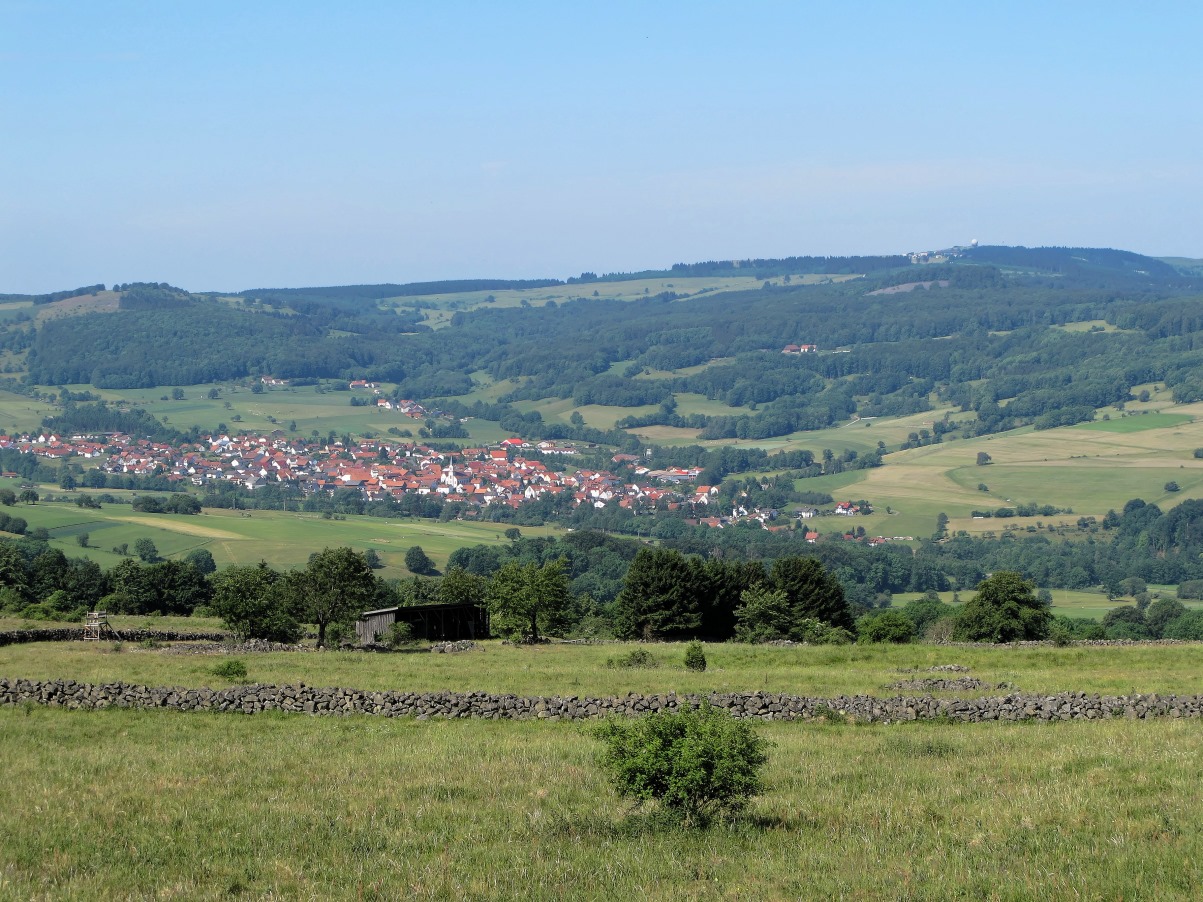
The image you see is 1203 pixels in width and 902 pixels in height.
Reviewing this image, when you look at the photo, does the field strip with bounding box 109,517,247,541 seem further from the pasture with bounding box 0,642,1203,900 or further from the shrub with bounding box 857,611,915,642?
the pasture with bounding box 0,642,1203,900

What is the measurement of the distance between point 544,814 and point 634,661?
76.8 ft

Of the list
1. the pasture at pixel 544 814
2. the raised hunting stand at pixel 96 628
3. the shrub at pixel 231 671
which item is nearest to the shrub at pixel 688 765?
the pasture at pixel 544 814

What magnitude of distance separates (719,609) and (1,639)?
1301 inches

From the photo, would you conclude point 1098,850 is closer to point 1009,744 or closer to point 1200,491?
point 1009,744

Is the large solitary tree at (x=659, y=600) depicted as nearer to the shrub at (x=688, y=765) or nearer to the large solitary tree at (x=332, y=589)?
the large solitary tree at (x=332, y=589)

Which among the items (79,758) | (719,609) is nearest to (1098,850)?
(79,758)

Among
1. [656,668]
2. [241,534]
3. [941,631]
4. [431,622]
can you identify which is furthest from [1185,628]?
[241,534]

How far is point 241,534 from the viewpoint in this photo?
5610 inches

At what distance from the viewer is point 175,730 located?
24.3 metres

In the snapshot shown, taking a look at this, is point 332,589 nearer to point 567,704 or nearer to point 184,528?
point 567,704

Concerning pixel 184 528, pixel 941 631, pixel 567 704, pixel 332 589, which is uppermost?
pixel 567 704

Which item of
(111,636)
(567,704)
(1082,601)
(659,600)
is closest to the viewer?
(567,704)

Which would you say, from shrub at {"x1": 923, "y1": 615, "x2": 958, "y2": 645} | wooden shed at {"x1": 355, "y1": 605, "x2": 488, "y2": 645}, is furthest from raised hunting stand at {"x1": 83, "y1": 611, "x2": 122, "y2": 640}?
shrub at {"x1": 923, "y1": 615, "x2": 958, "y2": 645}

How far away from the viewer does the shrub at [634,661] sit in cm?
3934
